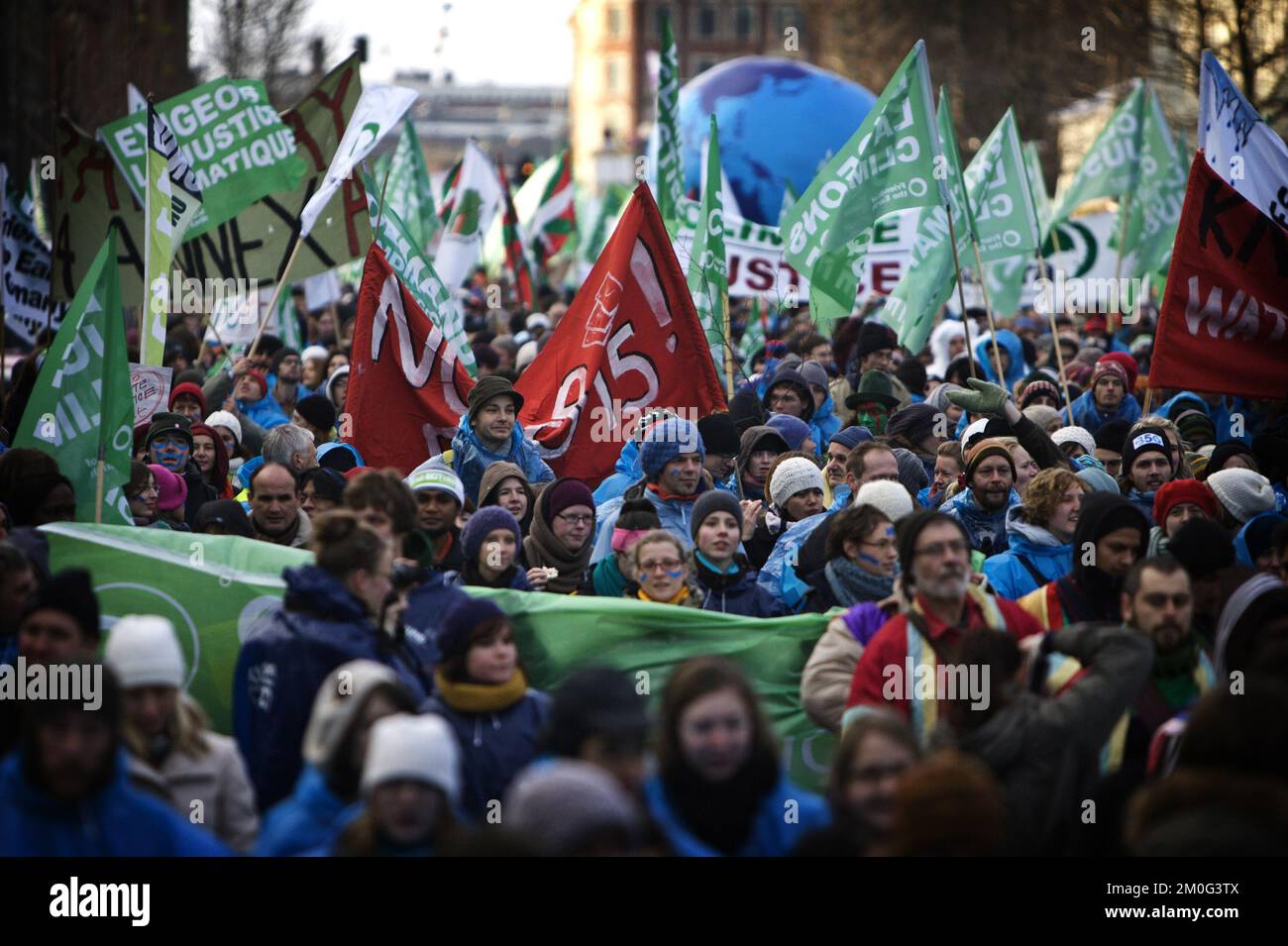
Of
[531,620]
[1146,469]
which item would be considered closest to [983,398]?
[1146,469]

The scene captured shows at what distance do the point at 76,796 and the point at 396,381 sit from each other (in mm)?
6134

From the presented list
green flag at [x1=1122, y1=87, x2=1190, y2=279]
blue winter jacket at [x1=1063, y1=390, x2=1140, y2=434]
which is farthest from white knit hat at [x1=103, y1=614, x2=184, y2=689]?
green flag at [x1=1122, y1=87, x2=1190, y2=279]

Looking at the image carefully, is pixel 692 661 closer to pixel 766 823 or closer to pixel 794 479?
pixel 766 823

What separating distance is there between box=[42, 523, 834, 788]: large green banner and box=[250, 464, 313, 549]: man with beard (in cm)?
110

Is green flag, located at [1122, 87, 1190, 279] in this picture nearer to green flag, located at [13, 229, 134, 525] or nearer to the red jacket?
green flag, located at [13, 229, 134, 525]

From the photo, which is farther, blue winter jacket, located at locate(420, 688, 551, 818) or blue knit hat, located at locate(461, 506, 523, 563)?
blue knit hat, located at locate(461, 506, 523, 563)

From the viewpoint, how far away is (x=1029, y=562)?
701 centimetres

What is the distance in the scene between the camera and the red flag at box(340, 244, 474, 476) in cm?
996

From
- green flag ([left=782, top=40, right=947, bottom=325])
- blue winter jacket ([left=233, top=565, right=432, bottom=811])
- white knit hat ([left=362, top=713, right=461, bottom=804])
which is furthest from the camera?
green flag ([left=782, top=40, right=947, bottom=325])

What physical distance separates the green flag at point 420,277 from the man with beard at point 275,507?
4.22 m

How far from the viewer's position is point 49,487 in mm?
6891

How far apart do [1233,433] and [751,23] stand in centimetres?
10951
